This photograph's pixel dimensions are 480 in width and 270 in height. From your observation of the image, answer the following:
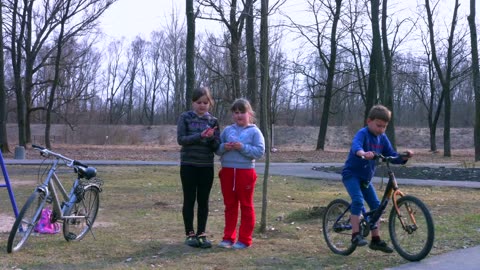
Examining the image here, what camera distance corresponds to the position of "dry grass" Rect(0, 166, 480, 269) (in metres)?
6.65

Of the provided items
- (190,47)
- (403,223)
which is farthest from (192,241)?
(190,47)

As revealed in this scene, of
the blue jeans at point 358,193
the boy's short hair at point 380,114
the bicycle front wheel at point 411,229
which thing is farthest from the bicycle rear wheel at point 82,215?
the bicycle front wheel at point 411,229

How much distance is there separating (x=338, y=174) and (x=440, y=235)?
13095mm

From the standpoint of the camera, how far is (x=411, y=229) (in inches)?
262

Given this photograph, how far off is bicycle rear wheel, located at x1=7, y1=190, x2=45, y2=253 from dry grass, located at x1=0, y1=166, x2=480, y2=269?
5.0 inches

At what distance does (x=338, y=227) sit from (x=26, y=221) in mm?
3442

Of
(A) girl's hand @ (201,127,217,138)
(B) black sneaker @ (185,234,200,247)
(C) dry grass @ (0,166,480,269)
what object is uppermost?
(A) girl's hand @ (201,127,217,138)

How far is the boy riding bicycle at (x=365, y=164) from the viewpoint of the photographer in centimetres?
679

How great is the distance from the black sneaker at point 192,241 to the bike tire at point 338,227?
1.46 meters

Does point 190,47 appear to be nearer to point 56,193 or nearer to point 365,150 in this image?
point 56,193

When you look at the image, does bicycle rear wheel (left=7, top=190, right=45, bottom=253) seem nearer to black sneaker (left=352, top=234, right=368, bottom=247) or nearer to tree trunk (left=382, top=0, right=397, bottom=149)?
black sneaker (left=352, top=234, right=368, bottom=247)

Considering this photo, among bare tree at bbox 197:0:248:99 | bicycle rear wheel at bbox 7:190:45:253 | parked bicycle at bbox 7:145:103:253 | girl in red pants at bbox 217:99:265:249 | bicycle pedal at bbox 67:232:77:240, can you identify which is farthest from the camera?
bare tree at bbox 197:0:248:99

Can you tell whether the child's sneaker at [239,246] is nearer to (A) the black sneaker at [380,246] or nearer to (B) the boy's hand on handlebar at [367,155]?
(A) the black sneaker at [380,246]

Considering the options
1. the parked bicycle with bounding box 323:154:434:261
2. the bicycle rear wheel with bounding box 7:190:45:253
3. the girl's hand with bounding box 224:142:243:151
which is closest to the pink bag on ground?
the bicycle rear wheel with bounding box 7:190:45:253
